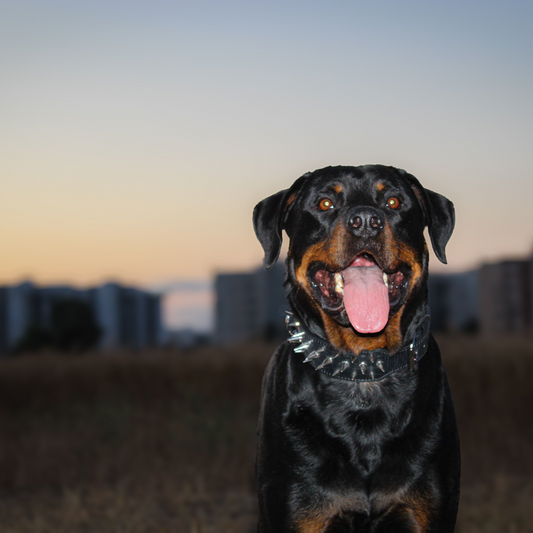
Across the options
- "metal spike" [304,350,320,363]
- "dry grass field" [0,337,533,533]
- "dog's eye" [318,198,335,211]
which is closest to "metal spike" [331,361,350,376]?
"metal spike" [304,350,320,363]

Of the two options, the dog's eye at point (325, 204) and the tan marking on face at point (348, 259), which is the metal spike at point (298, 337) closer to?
the tan marking on face at point (348, 259)

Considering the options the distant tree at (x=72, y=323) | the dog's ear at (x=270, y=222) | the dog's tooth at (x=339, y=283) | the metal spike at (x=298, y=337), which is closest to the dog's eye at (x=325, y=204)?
the dog's ear at (x=270, y=222)

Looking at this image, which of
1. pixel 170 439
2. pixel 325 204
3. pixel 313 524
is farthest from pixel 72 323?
pixel 313 524

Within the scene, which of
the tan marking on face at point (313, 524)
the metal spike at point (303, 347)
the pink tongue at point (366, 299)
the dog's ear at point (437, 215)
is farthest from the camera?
the dog's ear at point (437, 215)

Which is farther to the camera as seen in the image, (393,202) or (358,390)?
(393,202)

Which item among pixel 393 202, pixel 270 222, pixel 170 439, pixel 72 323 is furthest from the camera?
pixel 72 323

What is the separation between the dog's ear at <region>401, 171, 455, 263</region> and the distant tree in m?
51.3

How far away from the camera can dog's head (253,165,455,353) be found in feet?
10.1

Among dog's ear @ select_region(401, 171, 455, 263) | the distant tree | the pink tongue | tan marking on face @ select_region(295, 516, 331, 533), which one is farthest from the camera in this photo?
the distant tree

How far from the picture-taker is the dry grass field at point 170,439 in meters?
5.86

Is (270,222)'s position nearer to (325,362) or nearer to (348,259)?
(348,259)

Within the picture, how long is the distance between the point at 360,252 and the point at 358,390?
67 centimetres

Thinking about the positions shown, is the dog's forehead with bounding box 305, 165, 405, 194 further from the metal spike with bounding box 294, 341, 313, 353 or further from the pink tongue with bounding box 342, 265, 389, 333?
the metal spike with bounding box 294, 341, 313, 353

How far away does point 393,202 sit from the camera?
3346mm
